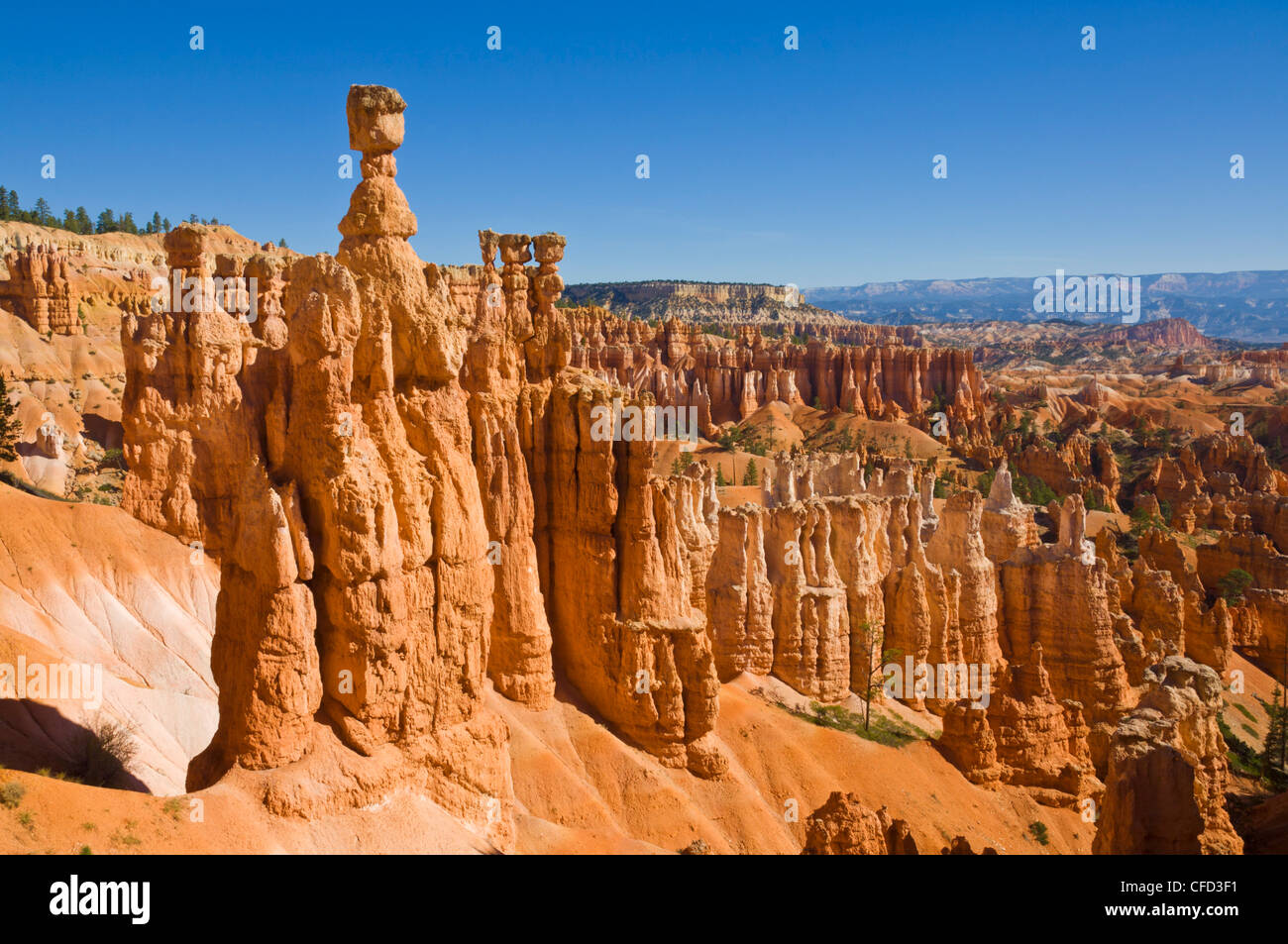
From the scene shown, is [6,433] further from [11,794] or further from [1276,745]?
[1276,745]

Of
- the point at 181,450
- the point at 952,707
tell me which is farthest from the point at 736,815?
the point at 181,450

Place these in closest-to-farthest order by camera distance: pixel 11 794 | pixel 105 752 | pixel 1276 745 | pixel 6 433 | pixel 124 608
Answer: pixel 11 794 → pixel 105 752 → pixel 124 608 → pixel 1276 745 → pixel 6 433

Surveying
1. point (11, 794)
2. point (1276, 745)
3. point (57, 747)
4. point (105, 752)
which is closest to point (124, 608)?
point (57, 747)

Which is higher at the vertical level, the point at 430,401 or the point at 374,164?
the point at 374,164

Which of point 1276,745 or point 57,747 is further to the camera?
point 1276,745

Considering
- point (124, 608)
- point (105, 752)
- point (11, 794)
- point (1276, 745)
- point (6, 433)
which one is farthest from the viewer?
point (6, 433)

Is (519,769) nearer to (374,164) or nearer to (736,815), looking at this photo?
(736,815)

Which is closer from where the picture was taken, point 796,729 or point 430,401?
point 430,401

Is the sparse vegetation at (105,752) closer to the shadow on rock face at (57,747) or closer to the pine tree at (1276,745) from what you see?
the shadow on rock face at (57,747)

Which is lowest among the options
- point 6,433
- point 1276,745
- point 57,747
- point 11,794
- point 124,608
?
point 1276,745

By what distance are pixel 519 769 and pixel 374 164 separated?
51.0 ft

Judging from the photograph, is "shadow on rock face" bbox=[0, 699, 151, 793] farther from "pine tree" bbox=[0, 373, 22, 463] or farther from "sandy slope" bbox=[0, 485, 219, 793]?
"pine tree" bbox=[0, 373, 22, 463]

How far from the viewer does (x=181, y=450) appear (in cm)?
3516

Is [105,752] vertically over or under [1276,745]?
over
